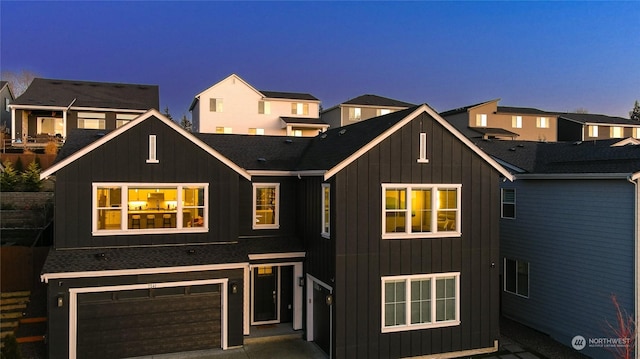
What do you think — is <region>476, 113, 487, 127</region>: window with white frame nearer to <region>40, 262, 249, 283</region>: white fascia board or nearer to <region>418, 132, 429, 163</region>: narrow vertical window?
<region>418, 132, 429, 163</region>: narrow vertical window

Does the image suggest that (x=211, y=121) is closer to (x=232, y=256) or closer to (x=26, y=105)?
(x=26, y=105)

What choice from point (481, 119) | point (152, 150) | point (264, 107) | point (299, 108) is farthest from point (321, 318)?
point (481, 119)

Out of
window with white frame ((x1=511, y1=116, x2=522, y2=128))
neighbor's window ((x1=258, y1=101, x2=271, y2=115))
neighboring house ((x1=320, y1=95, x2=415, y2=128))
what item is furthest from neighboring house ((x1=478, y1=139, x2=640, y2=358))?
window with white frame ((x1=511, y1=116, x2=522, y2=128))

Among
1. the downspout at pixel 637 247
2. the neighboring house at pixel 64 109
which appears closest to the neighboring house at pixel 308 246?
the downspout at pixel 637 247

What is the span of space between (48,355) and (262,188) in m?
7.51

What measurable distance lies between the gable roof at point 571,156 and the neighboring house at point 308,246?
2786 millimetres

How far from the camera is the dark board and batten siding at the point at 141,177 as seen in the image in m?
11.8

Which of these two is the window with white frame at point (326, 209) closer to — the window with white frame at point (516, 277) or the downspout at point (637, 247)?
the window with white frame at point (516, 277)

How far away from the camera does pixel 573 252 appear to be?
1307cm

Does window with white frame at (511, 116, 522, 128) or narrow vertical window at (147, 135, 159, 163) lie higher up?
window with white frame at (511, 116, 522, 128)

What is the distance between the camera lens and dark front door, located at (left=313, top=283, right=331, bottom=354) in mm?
11984

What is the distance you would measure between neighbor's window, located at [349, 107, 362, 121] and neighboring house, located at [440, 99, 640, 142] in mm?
9319

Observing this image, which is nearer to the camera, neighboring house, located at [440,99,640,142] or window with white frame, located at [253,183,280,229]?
window with white frame, located at [253,183,280,229]

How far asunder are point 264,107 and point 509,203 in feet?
100
